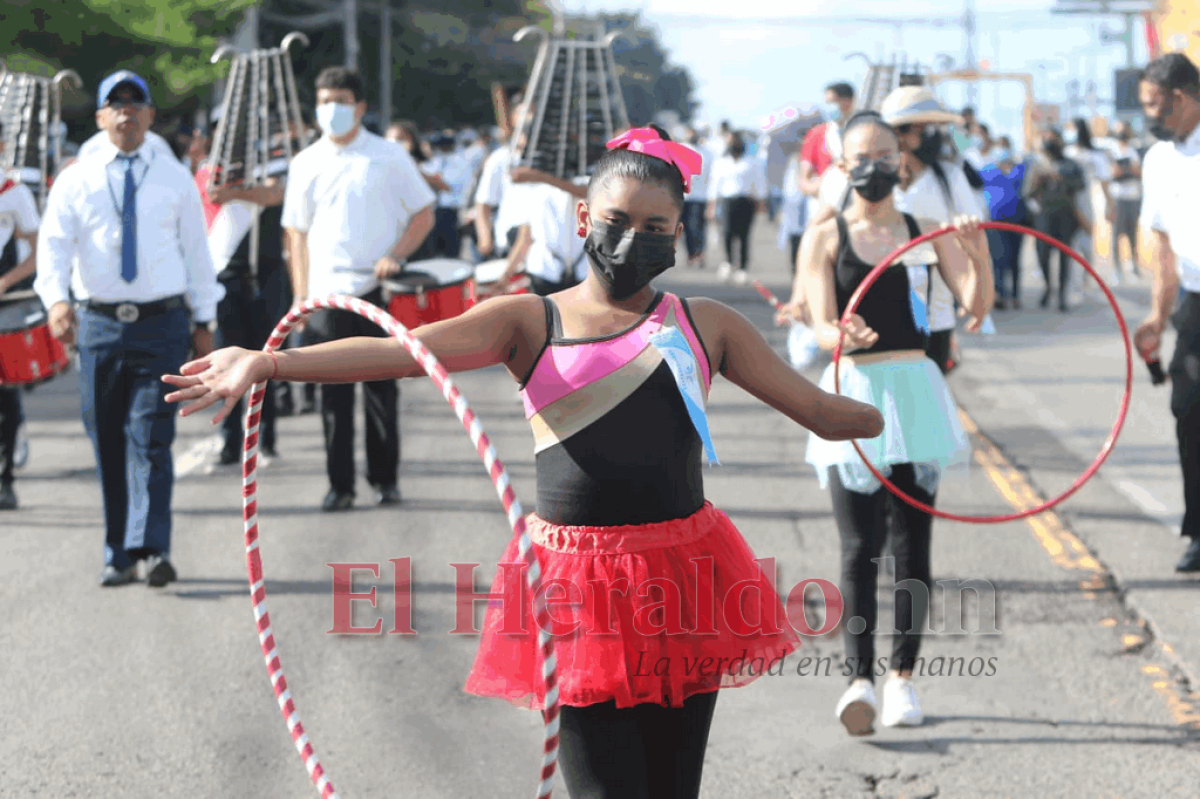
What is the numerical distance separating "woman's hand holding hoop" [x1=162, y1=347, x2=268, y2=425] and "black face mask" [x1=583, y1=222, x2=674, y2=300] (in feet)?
2.58

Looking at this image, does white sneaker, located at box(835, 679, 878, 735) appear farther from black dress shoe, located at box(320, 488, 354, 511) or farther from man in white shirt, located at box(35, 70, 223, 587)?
black dress shoe, located at box(320, 488, 354, 511)

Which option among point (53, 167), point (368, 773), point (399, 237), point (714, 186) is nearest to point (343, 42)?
point (714, 186)

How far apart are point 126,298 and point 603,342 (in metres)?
4.52

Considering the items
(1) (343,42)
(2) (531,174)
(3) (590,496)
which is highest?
(1) (343,42)

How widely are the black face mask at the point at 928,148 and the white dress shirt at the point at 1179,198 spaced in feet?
4.06

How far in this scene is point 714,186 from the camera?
78.9 ft

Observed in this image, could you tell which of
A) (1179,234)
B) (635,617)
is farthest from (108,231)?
(1179,234)

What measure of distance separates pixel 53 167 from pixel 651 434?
9.56 meters

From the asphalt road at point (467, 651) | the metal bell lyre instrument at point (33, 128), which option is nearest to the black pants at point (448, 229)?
the metal bell lyre instrument at point (33, 128)

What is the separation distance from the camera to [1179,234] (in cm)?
775

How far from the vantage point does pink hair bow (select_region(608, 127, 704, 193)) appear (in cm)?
361

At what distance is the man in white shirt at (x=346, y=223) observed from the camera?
8812 mm

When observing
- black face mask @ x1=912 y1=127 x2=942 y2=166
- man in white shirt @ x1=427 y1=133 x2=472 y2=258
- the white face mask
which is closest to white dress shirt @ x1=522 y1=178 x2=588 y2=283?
the white face mask

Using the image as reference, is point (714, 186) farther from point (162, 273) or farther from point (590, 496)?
point (590, 496)
